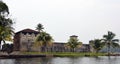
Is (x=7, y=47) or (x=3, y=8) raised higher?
(x=3, y=8)

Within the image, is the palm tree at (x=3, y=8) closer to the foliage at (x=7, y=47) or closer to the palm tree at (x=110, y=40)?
the foliage at (x=7, y=47)

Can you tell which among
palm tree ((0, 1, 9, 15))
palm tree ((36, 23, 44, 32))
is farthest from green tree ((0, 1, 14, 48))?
palm tree ((36, 23, 44, 32))

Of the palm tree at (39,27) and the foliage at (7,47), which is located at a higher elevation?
the palm tree at (39,27)

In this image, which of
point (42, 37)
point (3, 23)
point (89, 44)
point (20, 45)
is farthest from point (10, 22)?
point (89, 44)

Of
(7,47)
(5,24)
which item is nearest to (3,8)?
(5,24)

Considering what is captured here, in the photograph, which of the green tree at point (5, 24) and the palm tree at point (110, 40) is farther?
the palm tree at point (110, 40)

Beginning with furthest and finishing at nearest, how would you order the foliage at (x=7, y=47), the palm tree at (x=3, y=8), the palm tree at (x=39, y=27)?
the palm tree at (x=39, y=27)
the foliage at (x=7, y=47)
the palm tree at (x=3, y=8)

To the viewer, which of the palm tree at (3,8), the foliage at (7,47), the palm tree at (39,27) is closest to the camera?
the palm tree at (3,8)

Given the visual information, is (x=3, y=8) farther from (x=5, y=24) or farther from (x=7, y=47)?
(x=7, y=47)

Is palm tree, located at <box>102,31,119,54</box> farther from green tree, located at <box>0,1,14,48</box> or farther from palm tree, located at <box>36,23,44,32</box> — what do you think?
green tree, located at <box>0,1,14,48</box>

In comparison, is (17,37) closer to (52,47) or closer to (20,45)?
(20,45)

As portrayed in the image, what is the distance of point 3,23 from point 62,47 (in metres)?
64.2

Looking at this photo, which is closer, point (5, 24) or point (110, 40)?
point (5, 24)

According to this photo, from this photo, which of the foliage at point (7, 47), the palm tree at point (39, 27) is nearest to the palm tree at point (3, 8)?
the foliage at point (7, 47)
